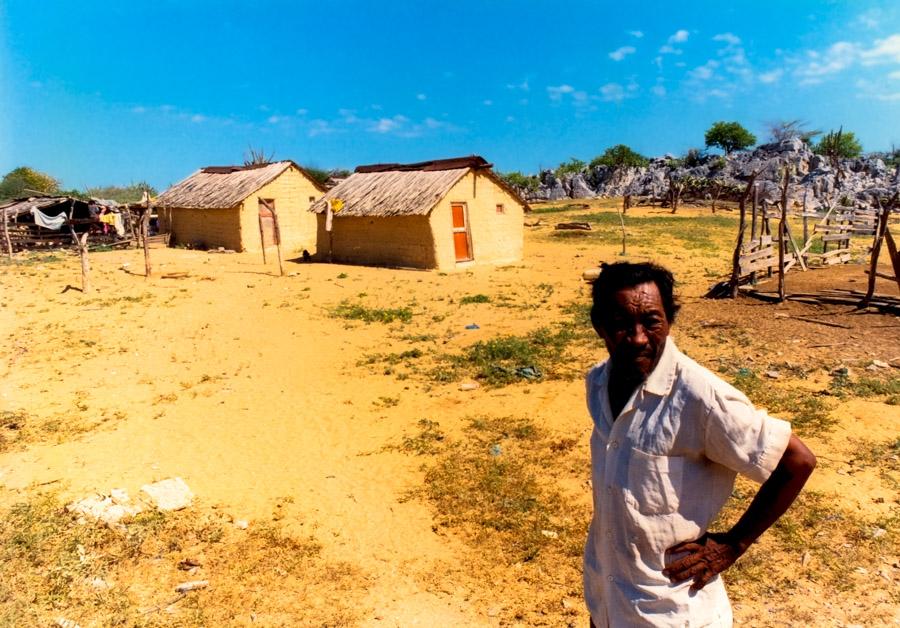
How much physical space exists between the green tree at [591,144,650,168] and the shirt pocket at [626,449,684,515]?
58.1 meters

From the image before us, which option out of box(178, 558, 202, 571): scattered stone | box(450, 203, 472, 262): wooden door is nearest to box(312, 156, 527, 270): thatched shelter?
box(450, 203, 472, 262): wooden door

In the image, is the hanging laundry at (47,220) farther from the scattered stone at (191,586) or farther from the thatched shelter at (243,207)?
the scattered stone at (191,586)

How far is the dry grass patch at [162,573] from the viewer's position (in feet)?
11.4

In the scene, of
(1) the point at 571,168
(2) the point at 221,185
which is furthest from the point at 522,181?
(2) the point at 221,185

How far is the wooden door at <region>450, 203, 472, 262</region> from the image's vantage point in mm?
16422

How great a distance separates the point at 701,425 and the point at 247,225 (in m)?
20.9

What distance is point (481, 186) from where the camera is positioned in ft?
55.3

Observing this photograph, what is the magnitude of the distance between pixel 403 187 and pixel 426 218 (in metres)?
2.08

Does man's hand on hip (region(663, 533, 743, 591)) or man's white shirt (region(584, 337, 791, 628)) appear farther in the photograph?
man's hand on hip (region(663, 533, 743, 591))

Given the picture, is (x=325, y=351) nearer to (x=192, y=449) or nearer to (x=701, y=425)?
(x=192, y=449)

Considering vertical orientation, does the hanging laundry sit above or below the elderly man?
above

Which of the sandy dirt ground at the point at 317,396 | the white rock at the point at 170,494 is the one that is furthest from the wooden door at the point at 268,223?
the white rock at the point at 170,494

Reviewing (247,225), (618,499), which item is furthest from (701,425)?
(247,225)

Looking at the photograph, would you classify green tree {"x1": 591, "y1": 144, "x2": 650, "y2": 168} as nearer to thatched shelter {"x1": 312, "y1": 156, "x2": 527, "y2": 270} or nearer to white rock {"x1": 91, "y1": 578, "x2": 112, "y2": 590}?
thatched shelter {"x1": 312, "y1": 156, "x2": 527, "y2": 270}
